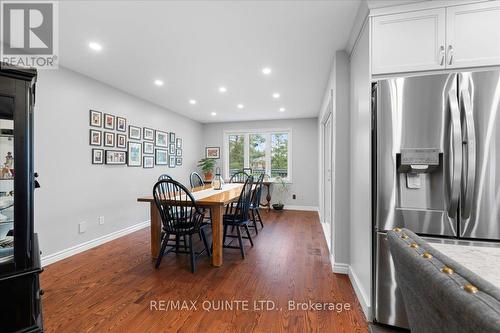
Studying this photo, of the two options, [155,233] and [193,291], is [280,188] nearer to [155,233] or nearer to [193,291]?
[155,233]

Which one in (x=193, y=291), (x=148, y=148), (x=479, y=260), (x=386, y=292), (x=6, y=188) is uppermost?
(x=148, y=148)

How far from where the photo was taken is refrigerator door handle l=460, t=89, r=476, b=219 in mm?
1410

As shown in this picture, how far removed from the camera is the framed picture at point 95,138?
127 inches

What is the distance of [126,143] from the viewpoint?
3.86 metres

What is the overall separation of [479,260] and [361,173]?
130 cm

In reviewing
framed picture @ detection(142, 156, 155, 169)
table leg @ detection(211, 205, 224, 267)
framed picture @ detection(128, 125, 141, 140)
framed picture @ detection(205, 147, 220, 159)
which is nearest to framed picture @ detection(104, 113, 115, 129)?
framed picture @ detection(128, 125, 141, 140)

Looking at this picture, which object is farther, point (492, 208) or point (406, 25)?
point (406, 25)

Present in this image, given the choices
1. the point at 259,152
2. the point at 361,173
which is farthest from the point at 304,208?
the point at 361,173

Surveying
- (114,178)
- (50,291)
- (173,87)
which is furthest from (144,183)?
(50,291)

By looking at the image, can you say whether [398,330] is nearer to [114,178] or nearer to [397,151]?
[397,151]

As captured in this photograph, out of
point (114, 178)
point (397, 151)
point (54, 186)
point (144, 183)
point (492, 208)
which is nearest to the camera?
point (492, 208)

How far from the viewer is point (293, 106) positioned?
4848 millimetres

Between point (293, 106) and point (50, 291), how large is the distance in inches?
180

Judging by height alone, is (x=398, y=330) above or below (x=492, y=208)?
below
